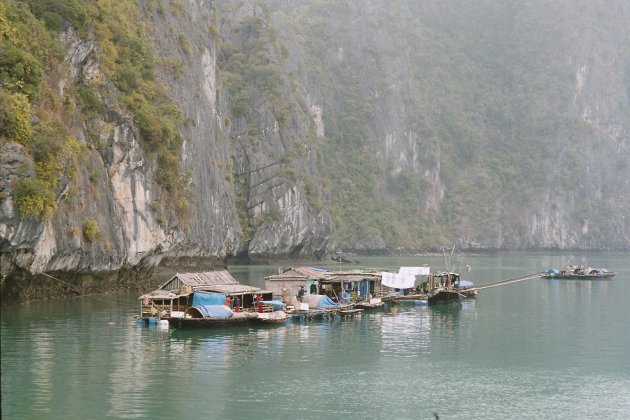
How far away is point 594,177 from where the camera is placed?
180 m

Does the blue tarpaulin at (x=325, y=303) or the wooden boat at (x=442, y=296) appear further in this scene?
the wooden boat at (x=442, y=296)

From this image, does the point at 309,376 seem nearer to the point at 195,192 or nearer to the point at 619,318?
the point at 619,318

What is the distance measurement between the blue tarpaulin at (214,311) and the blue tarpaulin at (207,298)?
45.2 inches

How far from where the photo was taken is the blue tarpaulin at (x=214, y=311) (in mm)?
38500

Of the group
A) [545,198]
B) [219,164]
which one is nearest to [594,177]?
[545,198]

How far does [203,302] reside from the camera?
40.7 m

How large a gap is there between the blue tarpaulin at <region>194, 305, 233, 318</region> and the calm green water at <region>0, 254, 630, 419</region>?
2.88 feet

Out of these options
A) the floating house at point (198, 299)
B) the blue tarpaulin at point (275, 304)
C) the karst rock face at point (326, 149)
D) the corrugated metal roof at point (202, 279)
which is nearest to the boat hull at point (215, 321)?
the floating house at point (198, 299)

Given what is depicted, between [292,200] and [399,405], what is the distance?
80.9m

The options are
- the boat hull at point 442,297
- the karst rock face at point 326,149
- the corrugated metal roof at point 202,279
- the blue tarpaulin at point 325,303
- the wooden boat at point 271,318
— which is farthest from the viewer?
the boat hull at point 442,297

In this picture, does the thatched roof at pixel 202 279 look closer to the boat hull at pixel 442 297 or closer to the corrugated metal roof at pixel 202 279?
the corrugated metal roof at pixel 202 279

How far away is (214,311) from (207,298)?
1.95 meters

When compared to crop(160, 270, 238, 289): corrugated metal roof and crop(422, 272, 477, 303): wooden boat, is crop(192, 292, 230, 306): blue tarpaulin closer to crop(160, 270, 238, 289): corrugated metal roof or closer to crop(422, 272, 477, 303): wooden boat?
crop(160, 270, 238, 289): corrugated metal roof

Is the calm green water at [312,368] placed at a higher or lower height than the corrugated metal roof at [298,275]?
lower
